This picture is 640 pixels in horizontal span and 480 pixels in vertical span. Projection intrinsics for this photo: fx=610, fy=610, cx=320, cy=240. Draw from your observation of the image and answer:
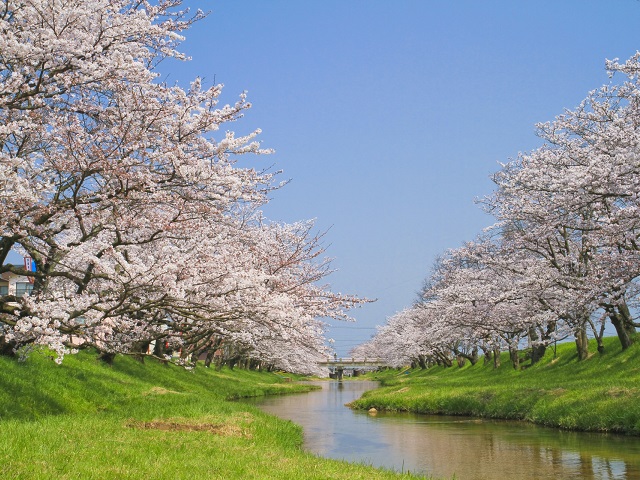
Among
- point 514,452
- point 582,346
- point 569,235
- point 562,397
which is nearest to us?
point 514,452

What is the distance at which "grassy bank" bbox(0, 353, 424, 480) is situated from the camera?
920 centimetres

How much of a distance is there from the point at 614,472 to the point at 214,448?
29.8 feet

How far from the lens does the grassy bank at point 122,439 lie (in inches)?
362

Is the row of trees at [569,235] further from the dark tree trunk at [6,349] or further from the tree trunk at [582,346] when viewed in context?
the dark tree trunk at [6,349]

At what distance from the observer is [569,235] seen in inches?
1287

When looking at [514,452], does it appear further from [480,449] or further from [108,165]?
[108,165]

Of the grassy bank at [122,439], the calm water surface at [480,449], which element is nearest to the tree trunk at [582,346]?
the calm water surface at [480,449]

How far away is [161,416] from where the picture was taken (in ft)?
53.2

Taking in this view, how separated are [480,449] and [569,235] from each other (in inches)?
706

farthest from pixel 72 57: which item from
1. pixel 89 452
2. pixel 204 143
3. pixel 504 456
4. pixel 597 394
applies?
pixel 597 394

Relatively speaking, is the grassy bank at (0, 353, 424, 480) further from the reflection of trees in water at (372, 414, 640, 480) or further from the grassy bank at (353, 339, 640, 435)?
the grassy bank at (353, 339, 640, 435)

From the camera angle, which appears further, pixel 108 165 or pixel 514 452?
pixel 514 452

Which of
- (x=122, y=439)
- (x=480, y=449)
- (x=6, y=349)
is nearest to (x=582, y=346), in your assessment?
(x=480, y=449)

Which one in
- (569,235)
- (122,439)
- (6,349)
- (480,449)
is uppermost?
(569,235)
